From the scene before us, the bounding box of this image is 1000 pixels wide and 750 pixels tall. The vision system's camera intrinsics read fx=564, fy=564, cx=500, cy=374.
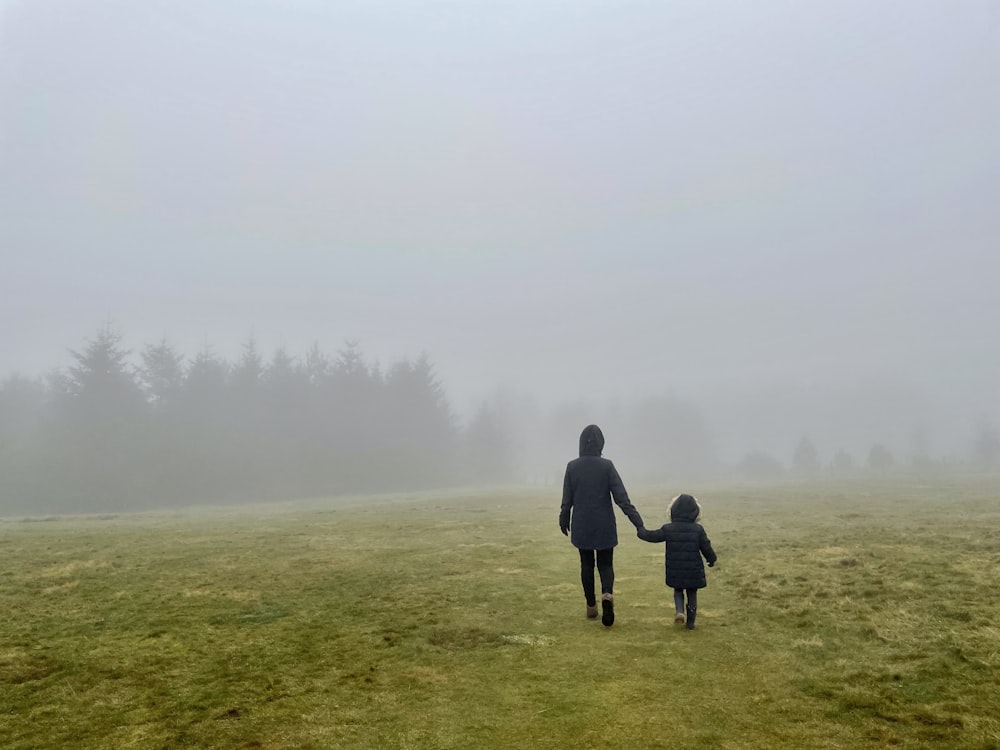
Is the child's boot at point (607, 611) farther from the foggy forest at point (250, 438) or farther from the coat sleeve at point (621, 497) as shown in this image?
the foggy forest at point (250, 438)

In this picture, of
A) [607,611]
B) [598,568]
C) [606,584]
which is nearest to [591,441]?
[598,568]

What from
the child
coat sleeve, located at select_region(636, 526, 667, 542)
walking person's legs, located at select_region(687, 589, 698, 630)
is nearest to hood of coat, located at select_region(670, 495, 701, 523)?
the child

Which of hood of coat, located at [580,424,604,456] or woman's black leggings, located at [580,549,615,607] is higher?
hood of coat, located at [580,424,604,456]

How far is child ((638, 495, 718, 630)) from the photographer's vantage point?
30.2 feet

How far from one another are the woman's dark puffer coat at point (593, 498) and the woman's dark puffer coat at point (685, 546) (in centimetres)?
62

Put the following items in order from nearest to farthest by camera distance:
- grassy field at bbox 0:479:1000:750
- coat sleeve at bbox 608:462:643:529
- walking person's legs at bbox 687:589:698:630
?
grassy field at bbox 0:479:1000:750 → walking person's legs at bbox 687:589:698:630 → coat sleeve at bbox 608:462:643:529

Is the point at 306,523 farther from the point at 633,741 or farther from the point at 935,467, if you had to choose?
the point at 935,467

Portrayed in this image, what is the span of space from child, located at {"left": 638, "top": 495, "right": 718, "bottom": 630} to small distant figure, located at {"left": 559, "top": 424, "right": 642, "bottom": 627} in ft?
2.01

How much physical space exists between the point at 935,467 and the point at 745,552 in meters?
97.3

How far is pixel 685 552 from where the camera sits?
30.7 ft

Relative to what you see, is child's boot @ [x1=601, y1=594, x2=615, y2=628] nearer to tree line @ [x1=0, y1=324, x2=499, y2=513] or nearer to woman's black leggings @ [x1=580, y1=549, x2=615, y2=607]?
woman's black leggings @ [x1=580, y1=549, x2=615, y2=607]

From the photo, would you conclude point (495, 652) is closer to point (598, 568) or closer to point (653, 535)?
point (598, 568)

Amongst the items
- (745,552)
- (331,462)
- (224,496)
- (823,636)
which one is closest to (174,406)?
(224,496)

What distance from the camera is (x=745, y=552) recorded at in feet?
52.2
